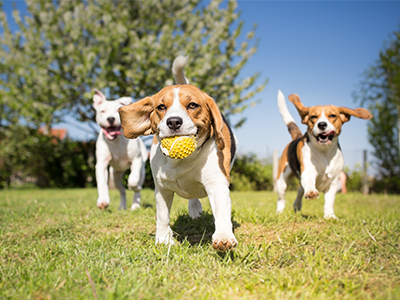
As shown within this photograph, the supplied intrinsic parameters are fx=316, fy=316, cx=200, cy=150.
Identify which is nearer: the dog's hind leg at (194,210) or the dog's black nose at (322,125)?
the dog's hind leg at (194,210)

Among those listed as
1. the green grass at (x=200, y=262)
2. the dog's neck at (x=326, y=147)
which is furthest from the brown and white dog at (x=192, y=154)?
the dog's neck at (x=326, y=147)

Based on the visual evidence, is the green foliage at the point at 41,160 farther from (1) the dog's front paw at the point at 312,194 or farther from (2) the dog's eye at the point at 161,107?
(2) the dog's eye at the point at 161,107

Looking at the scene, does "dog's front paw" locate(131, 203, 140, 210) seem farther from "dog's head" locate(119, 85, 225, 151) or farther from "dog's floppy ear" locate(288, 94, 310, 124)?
"dog's floppy ear" locate(288, 94, 310, 124)

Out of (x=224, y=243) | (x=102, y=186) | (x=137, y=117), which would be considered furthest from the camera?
(x=102, y=186)

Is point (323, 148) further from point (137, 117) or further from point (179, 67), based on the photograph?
point (137, 117)

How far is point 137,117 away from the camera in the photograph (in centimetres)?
295

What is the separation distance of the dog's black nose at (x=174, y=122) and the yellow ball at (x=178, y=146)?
9cm

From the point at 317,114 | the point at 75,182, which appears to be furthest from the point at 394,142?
the point at 75,182

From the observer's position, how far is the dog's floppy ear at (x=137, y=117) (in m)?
2.89

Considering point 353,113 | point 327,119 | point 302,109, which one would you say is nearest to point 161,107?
point 327,119

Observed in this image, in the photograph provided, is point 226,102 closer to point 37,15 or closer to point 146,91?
point 146,91

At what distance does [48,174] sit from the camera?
1558 cm

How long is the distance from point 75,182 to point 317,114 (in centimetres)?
1413

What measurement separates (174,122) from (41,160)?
15.1 metres
